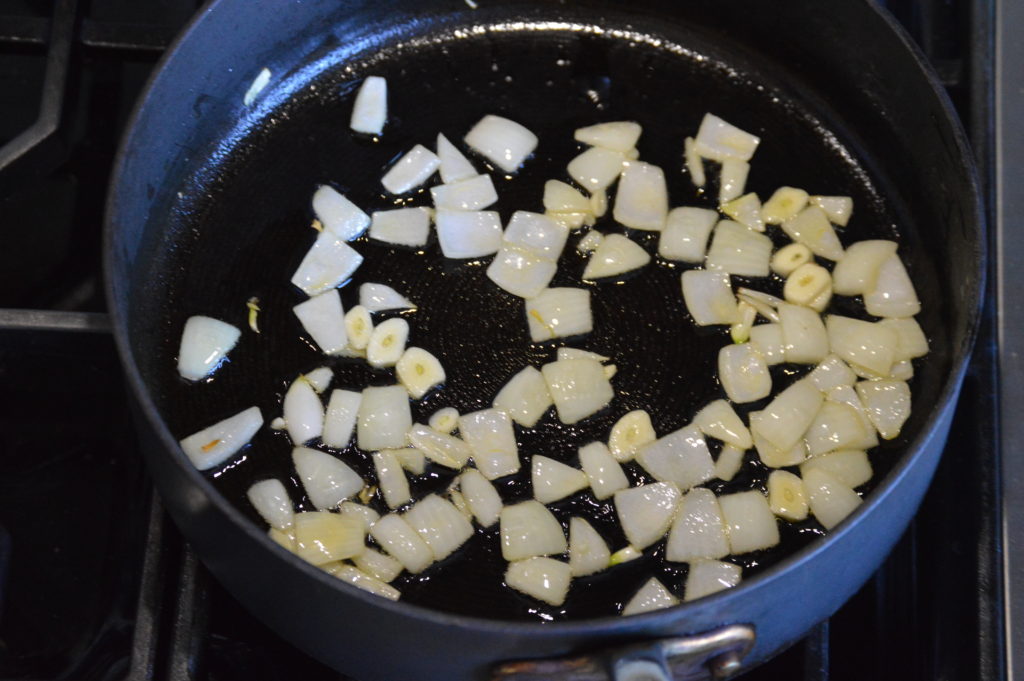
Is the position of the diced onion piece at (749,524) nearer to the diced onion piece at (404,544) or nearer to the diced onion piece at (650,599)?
the diced onion piece at (650,599)

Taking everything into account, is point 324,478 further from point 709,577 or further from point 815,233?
point 815,233

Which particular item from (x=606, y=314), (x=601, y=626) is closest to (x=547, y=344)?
(x=606, y=314)

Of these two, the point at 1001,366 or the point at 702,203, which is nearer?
the point at 1001,366

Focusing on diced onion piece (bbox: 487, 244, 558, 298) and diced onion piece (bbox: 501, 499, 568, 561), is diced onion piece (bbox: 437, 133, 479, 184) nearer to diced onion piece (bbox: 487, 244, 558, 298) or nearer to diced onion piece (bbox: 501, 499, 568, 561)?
diced onion piece (bbox: 487, 244, 558, 298)

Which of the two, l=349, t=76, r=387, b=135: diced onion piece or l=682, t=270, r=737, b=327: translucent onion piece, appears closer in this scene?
l=682, t=270, r=737, b=327: translucent onion piece

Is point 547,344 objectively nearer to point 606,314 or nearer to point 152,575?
point 606,314

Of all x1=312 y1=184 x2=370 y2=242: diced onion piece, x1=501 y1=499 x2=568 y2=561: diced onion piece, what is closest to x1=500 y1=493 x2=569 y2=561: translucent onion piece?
x1=501 y1=499 x2=568 y2=561: diced onion piece
